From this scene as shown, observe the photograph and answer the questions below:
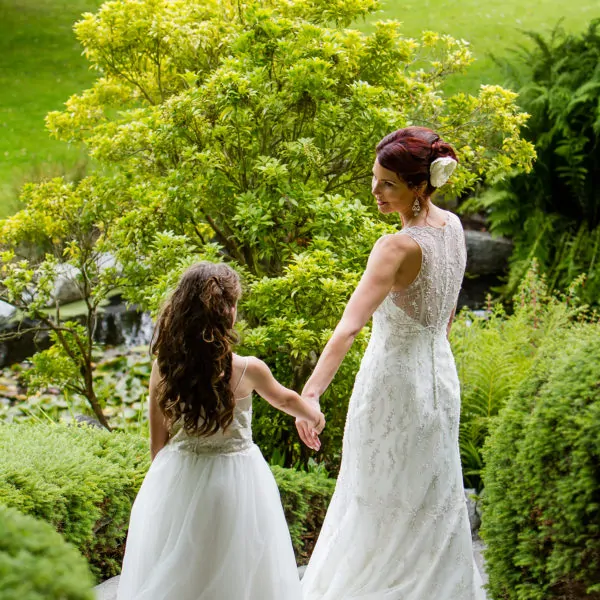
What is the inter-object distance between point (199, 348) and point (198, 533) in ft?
2.27

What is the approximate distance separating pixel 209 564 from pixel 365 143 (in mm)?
2734

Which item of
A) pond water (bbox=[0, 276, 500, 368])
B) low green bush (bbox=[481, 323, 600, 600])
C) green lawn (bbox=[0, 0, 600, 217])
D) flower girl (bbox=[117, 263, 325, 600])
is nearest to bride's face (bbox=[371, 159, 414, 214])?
flower girl (bbox=[117, 263, 325, 600])

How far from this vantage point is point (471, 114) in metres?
5.51

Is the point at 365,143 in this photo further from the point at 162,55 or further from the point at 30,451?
the point at 30,451

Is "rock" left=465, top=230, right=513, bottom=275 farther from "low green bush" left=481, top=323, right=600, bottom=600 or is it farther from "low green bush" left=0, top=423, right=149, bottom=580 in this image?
"low green bush" left=481, top=323, right=600, bottom=600

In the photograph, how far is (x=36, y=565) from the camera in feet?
4.57

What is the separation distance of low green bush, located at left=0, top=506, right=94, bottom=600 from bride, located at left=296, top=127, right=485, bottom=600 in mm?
1766

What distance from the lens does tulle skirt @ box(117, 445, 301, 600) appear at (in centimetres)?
300

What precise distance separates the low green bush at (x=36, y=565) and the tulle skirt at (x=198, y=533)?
4.87ft

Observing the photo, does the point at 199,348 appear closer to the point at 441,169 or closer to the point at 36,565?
the point at 441,169

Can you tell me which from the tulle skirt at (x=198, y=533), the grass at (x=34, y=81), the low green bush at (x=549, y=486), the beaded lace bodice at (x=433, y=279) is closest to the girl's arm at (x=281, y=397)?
the tulle skirt at (x=198, y=533)

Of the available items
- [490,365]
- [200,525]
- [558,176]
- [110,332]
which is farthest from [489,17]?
[200,525]

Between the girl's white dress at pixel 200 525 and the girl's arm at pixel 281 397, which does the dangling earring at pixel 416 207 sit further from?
the girl's white dress at pixel 200 525

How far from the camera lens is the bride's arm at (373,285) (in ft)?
10.1
